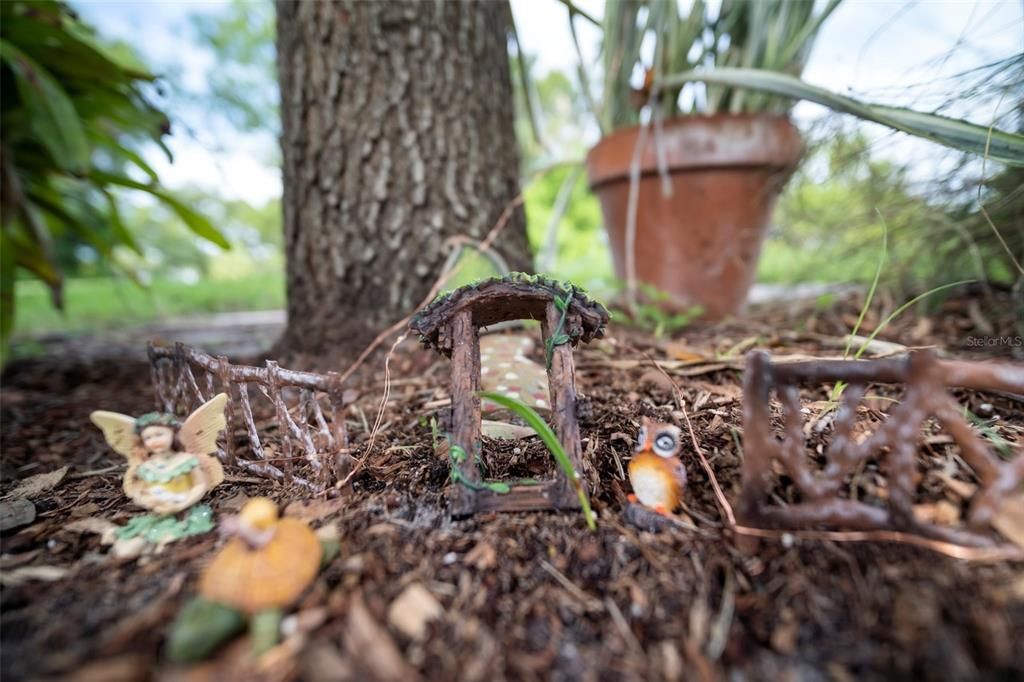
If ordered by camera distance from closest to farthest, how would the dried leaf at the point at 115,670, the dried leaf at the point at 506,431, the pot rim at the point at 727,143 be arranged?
the dried leaf at the point at 115,670, the dried leaf at the point at 506,431, the pot rim at the point at 727,143

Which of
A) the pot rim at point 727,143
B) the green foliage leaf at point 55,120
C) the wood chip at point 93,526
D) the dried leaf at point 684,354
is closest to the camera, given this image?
the wood chip at point 93,526

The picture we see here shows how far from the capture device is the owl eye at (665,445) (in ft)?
2.87

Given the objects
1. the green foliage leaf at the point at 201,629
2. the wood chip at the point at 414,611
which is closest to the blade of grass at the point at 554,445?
the wood chip at the point at 414,611

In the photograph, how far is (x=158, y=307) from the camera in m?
4.41

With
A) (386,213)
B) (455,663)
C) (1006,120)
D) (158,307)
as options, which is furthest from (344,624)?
(158,307)

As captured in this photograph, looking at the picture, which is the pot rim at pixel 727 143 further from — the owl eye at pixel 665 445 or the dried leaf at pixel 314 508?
the dried leaf at pixel 314 508

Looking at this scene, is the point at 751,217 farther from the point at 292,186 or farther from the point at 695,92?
the point at 292,186

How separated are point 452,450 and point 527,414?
0.14m

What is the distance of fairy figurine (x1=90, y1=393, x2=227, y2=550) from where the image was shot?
873mm

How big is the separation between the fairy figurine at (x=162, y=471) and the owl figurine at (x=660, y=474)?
71 cm

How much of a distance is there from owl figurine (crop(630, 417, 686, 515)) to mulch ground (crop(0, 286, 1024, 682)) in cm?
4

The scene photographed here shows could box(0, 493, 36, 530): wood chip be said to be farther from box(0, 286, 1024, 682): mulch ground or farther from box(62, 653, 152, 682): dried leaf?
box(62, 653, 152, 682): dried leaf

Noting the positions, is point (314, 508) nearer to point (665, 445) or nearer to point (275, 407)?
point (275, 407)

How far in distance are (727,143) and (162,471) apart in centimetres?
180
